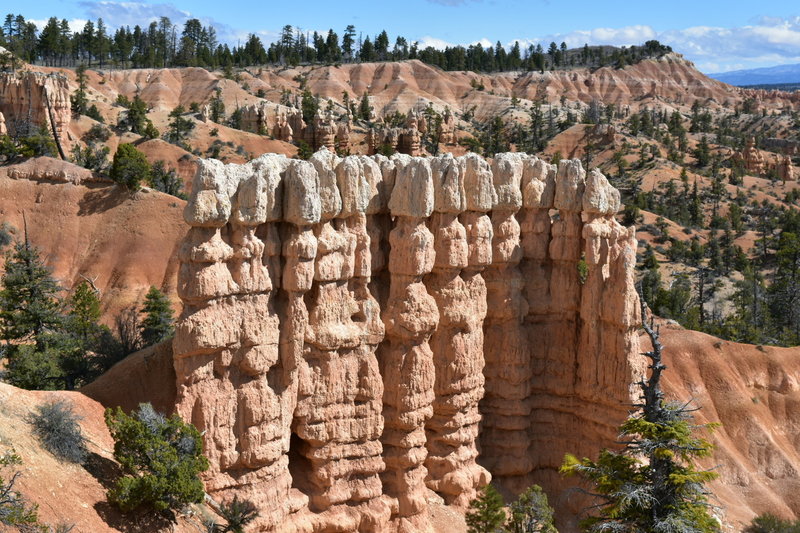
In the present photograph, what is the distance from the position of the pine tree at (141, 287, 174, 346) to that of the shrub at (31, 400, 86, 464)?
1430 centimetres

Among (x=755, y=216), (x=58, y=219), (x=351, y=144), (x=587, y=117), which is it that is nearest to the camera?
(x=58, y=219)

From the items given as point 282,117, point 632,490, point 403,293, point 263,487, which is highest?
point 282,117

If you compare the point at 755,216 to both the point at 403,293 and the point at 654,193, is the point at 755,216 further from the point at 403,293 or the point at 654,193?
the point at 403,293

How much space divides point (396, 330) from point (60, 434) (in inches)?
390

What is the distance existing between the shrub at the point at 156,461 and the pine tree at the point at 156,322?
48.0ft

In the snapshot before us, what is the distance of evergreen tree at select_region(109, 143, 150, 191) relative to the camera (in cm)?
4972

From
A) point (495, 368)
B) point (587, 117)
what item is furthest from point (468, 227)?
point (587, 117)

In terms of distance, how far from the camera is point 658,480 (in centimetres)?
1617

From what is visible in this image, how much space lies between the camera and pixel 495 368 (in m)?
27.1

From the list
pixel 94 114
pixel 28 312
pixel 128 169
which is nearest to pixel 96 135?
pixel 94 114

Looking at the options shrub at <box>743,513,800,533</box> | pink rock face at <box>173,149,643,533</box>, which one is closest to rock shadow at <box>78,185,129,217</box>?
pink rock face at <box>173,149,643,533</box>

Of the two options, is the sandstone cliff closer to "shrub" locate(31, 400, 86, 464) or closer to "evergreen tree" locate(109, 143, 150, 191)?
"evergreen tree" locate(109, 143, 150, 191)

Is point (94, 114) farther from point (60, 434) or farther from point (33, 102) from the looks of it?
point (60, 434)

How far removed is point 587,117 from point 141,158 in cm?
8922
